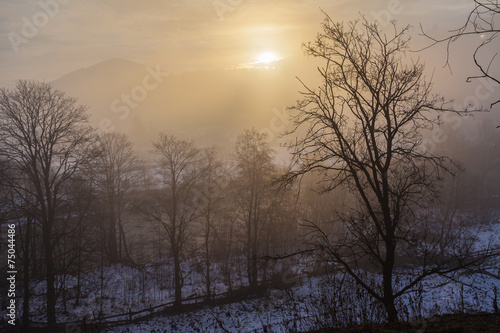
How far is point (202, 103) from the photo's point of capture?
117250mm

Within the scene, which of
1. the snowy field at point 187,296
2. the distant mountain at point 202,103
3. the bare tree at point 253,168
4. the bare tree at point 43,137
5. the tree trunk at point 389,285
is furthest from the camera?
the distant mountain at point 202,103

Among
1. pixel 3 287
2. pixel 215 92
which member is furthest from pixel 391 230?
pixel 215 92

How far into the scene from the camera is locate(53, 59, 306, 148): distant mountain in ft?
304

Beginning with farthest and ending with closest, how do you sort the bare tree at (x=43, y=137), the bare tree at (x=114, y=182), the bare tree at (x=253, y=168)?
the bare tree at (x=114, y=182)
the bare tree at (x=253, y=168)
the bare tree at (x=43, y=137)

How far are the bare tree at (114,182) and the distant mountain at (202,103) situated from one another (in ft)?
166

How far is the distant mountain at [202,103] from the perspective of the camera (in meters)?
92.7

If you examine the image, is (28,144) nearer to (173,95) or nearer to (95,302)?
(95,302)

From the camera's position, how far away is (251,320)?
56.7 feet

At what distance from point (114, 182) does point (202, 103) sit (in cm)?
9246

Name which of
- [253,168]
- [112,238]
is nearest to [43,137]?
[253,168]

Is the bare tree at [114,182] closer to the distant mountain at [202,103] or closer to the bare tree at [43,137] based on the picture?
the bare tree at [43,137]

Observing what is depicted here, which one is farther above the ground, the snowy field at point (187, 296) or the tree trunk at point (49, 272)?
the tree trunk at point (49, 272)

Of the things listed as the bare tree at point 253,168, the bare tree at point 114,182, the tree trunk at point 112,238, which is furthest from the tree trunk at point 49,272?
the bare tree at point 253,168

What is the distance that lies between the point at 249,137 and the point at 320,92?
15135 mm
